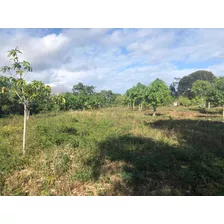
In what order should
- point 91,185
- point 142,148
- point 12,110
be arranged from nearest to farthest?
point 91,185, point 142,148, point 12,110

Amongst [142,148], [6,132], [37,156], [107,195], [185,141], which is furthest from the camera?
[6,132]

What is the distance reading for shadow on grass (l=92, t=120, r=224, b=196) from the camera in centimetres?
388

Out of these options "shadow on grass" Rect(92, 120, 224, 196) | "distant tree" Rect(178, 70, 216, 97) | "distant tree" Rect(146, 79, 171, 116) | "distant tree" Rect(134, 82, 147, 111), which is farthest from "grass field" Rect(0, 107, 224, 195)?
"distant tree" Rect(178, 70, 216, 97)

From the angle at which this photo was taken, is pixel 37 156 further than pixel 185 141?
No

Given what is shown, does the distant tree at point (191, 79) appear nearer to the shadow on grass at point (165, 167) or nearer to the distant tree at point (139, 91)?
the distant tree at point (139, 91)

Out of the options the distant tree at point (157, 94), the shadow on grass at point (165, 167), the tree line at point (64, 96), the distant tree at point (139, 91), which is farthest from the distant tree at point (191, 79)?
the shadow on grass at point (165, 167)

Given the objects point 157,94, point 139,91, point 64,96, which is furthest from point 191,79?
point 64,96

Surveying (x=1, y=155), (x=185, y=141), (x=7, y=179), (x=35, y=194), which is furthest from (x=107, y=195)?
(x=185, y=141)

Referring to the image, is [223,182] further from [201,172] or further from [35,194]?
[35,194]

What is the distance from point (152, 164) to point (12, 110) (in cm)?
2450

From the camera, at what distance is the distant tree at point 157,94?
2047cm

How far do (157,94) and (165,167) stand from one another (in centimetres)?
1644

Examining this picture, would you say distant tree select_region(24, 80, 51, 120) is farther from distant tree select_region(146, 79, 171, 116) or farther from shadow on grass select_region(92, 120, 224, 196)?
distant tree select_region(146, 79, 171, 116)

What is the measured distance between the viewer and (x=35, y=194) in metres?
3.69
